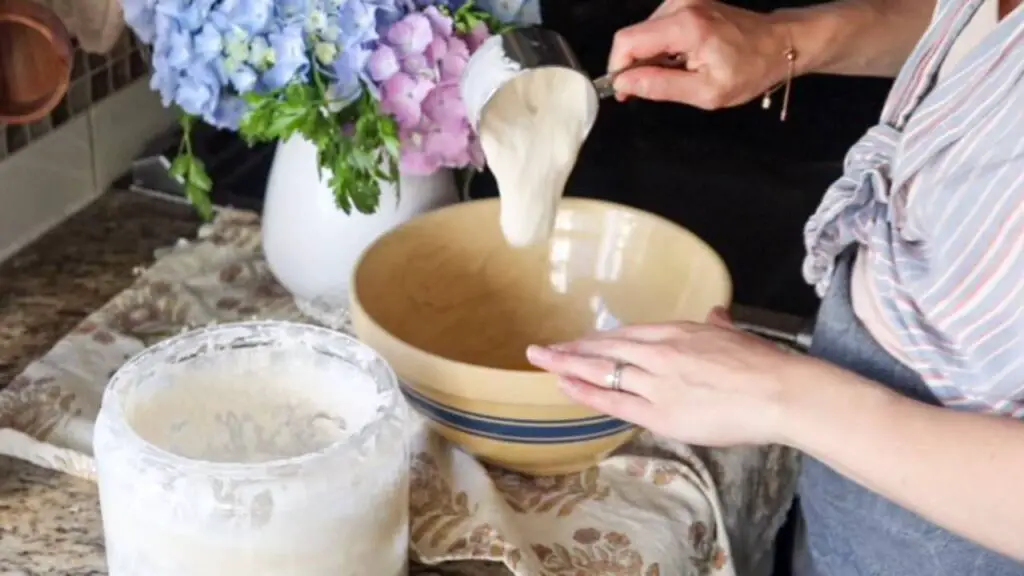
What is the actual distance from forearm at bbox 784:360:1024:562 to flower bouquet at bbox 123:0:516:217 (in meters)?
0.34

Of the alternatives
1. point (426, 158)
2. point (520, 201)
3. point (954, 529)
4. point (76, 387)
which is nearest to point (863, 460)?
point (954, 529)

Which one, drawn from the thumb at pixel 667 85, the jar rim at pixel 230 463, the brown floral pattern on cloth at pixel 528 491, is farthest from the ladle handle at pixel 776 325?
the jar rim at pixel 230 463

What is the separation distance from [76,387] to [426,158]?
0.30m

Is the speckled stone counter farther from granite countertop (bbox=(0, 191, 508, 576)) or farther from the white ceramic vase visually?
the white ceramic vase

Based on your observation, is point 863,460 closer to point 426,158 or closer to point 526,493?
point 526,493

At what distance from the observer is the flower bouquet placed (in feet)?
2.72

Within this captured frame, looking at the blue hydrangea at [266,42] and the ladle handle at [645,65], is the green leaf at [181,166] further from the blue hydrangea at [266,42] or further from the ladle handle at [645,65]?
the ladle handle at [645,65]

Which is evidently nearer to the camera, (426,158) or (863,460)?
(863,460)

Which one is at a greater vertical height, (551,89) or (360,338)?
(551,89)

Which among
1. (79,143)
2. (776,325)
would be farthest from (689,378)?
(79,143)

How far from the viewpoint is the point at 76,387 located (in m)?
0.90

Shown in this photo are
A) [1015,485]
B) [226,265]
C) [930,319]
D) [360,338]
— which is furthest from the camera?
[226,265]

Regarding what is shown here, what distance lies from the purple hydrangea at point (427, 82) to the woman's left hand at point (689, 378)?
0.21 meters

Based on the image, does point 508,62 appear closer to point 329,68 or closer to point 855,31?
point 329,68
